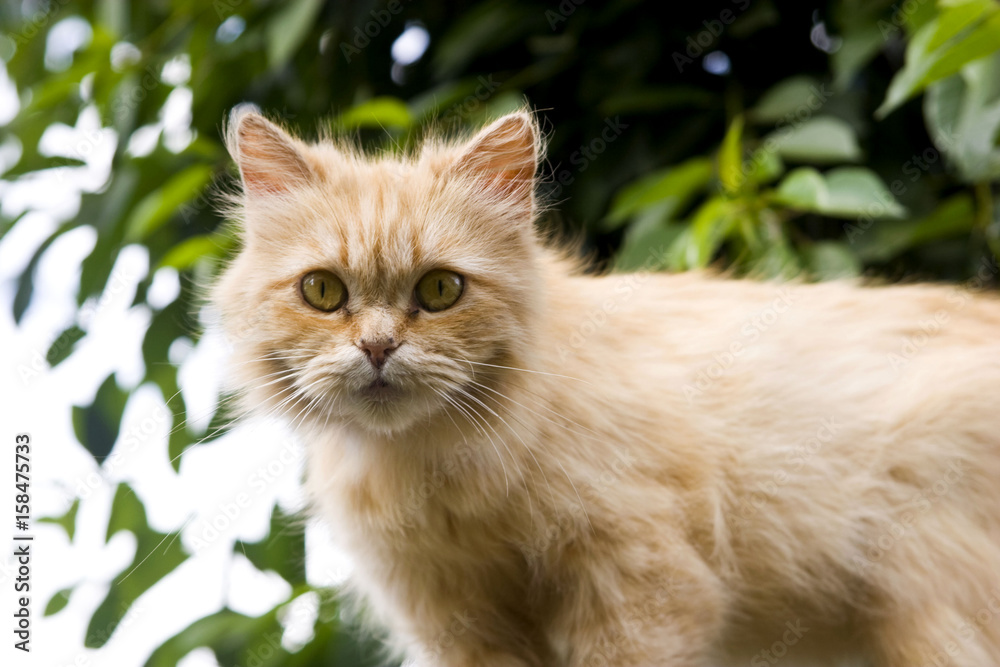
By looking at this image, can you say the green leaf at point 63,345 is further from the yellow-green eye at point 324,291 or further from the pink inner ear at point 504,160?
the pink inner ear at point 504,160

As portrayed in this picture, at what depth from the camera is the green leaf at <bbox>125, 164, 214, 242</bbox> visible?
6.49ft

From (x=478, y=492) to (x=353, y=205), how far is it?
20.1 inches

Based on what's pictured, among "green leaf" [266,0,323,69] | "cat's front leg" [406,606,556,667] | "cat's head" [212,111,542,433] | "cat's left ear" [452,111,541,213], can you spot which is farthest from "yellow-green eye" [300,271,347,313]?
"green leaf" [266,0,323,69]

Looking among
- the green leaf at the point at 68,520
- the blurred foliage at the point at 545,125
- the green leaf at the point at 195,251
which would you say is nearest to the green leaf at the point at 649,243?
the blurred foliage at the point at 545,125

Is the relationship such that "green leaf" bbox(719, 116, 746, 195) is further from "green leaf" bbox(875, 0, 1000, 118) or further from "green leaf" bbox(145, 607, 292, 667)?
"green leaf" bbox(145, 607, 292, 667)

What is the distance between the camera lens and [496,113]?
1991mm

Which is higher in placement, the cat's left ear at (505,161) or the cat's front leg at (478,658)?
the cat's left ear at (505,161)

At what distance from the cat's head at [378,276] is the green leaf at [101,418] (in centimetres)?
72

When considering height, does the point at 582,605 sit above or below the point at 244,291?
below

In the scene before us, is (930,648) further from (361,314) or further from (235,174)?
(235,174)

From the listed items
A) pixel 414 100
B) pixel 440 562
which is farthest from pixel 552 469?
pixel 414 100

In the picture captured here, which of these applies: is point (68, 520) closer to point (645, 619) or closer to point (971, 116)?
point (645, 619)

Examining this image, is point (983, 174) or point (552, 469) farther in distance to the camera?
point (983, 174)

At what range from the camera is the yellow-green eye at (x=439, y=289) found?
131 centimetres
